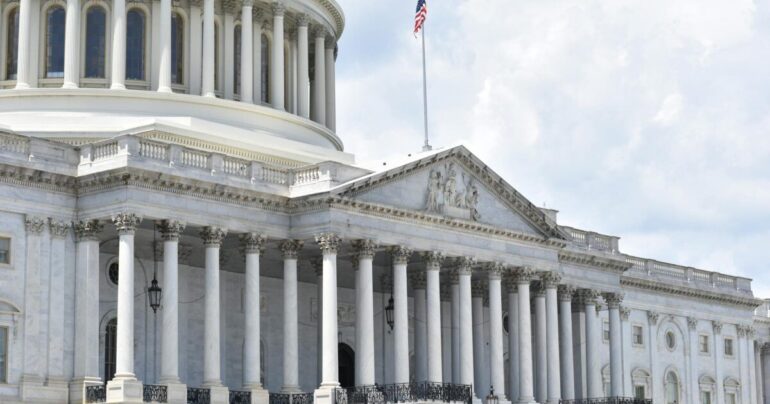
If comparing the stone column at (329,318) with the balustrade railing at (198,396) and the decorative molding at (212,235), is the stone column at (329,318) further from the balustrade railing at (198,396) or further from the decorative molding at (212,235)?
the balustrade railing at (198,396)

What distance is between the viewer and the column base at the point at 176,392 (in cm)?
5631

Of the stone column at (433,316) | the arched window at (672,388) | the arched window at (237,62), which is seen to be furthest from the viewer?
the arched window at (672,388)

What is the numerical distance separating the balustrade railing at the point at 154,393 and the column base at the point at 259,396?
4374 millimetres

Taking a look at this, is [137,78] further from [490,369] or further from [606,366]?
[606,366]

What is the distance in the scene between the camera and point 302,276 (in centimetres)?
6812

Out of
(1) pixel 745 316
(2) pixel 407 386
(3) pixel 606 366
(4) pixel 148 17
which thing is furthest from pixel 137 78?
(1) pixel 745 316

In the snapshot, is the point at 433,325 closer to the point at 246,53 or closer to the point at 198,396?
the point at 198,396

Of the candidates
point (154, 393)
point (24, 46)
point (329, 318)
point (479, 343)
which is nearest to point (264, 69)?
point (24, 46)

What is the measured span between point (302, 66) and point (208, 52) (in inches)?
307

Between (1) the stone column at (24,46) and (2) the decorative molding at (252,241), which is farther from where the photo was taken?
(1) the stone column at (24,46)

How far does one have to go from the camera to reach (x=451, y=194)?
218 feet

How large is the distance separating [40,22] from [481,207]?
2136cm

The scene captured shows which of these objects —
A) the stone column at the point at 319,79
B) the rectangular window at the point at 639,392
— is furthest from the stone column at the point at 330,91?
the rectangular window at the point at 639,392

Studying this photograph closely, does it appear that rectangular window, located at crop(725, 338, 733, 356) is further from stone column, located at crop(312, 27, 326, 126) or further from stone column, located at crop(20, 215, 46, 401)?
stone column, located at crop(20, 215, 46, 401)
